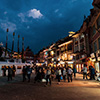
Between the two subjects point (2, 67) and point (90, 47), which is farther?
point (90, 47)

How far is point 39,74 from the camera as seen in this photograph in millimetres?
13469

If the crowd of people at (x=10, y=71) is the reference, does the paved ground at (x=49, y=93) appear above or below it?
below

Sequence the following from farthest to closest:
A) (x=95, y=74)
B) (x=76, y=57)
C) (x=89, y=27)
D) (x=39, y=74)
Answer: (x=76, y=57), (x=89, y=27), (x=95, y=74), (x=39, y=74)

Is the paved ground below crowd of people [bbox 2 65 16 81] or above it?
below

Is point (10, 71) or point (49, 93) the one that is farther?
point (10, 71)

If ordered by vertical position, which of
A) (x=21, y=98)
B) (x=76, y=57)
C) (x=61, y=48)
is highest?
(x=61, y=48)

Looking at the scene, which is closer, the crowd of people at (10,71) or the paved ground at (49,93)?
the paved ground at (49,93)

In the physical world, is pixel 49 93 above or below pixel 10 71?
below

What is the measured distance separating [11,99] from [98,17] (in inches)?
702

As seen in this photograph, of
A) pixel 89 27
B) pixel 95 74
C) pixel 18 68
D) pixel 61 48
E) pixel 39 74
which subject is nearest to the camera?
pixel 39 74

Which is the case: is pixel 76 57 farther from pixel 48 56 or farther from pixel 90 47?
pixel 48 56

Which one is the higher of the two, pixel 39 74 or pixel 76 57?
pixel 76 57

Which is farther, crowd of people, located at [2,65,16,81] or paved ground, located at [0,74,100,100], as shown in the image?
crowd of people, located at [2,65,16,81]

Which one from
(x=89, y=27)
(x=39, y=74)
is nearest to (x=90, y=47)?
(x=89, y=27)
